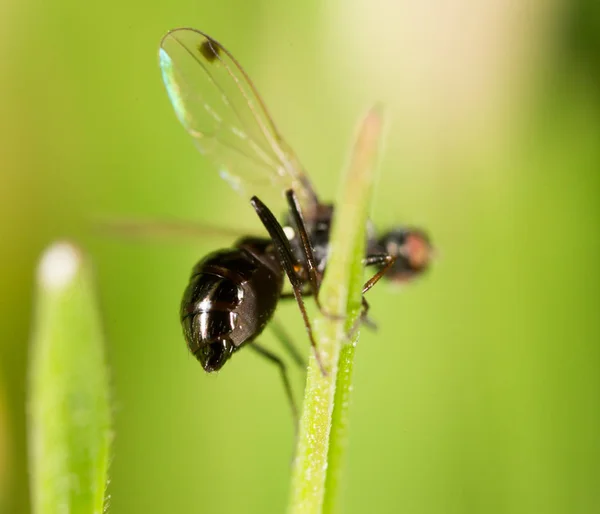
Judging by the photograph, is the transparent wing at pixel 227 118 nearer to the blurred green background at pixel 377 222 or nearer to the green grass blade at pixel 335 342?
the blurred green background at pixel 377 222

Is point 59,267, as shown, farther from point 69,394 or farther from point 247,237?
point 247,237

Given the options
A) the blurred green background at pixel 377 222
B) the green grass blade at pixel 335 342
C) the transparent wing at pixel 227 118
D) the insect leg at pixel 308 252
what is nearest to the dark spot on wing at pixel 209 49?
the transparent wing at pixel 227 118

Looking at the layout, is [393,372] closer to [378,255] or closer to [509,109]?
[378,255]

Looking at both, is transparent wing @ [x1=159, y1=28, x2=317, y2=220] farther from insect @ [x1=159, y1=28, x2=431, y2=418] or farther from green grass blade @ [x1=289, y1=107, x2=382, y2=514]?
green grass blade @ [x1=289, y1=107, x2=382, y2=514]

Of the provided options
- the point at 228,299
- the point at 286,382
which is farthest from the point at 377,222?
the point at 228,299

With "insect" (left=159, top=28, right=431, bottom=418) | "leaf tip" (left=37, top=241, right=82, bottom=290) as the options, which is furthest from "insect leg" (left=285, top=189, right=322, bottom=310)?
"leaf tip" (left=37, top=241, right=82, bottom=290)

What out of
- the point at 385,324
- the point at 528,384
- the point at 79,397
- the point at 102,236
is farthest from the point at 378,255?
the point at 79,397
